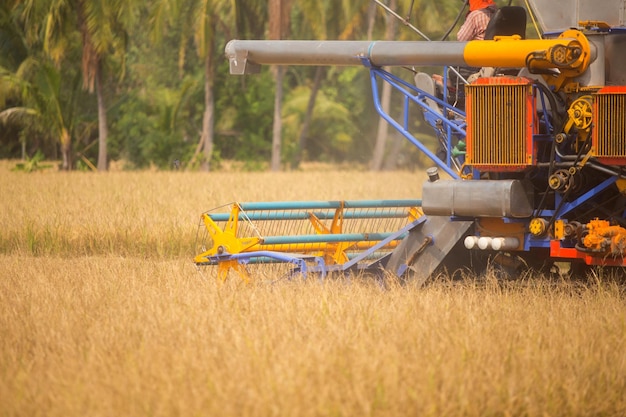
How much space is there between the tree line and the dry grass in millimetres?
21482

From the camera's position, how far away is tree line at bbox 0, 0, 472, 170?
→ 3175 centimetres

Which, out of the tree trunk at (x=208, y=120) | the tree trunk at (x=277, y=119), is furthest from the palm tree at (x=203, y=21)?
the tree trunk at (x=277, y=119)

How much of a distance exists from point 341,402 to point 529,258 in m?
4.36

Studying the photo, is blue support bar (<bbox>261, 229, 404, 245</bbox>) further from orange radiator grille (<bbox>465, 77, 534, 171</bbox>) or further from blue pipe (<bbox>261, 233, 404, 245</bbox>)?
orange radiator grille (<bbox>465, 77, 534, 171</bbox>)

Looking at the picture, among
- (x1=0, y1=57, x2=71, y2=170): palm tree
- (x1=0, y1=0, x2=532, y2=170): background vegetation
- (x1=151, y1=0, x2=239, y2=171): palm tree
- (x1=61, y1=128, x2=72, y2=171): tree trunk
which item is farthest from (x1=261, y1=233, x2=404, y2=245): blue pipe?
(x1=61, y1=128, x2=72, y2=171): tree trunk

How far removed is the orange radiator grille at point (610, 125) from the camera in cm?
714

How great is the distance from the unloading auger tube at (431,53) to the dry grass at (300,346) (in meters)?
1.68

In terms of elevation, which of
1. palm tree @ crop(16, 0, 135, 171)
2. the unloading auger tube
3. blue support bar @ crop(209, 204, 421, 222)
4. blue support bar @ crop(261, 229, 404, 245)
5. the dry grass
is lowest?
the dry grass

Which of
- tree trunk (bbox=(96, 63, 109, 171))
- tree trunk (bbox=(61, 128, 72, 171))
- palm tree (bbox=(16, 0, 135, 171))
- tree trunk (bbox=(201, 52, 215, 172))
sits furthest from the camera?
tree trunk (bbox=(201, 52, 215, 172))

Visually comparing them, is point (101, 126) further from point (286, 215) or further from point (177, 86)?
point (286, 215)

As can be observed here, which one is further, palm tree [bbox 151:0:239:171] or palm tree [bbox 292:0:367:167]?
palm tree [bbox 292:0:367:167]

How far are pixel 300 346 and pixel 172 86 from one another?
41.6m

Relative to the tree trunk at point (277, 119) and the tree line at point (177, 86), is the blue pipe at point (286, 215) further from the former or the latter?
the tree trunk at point (277, 119)

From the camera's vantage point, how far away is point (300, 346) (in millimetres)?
5832
